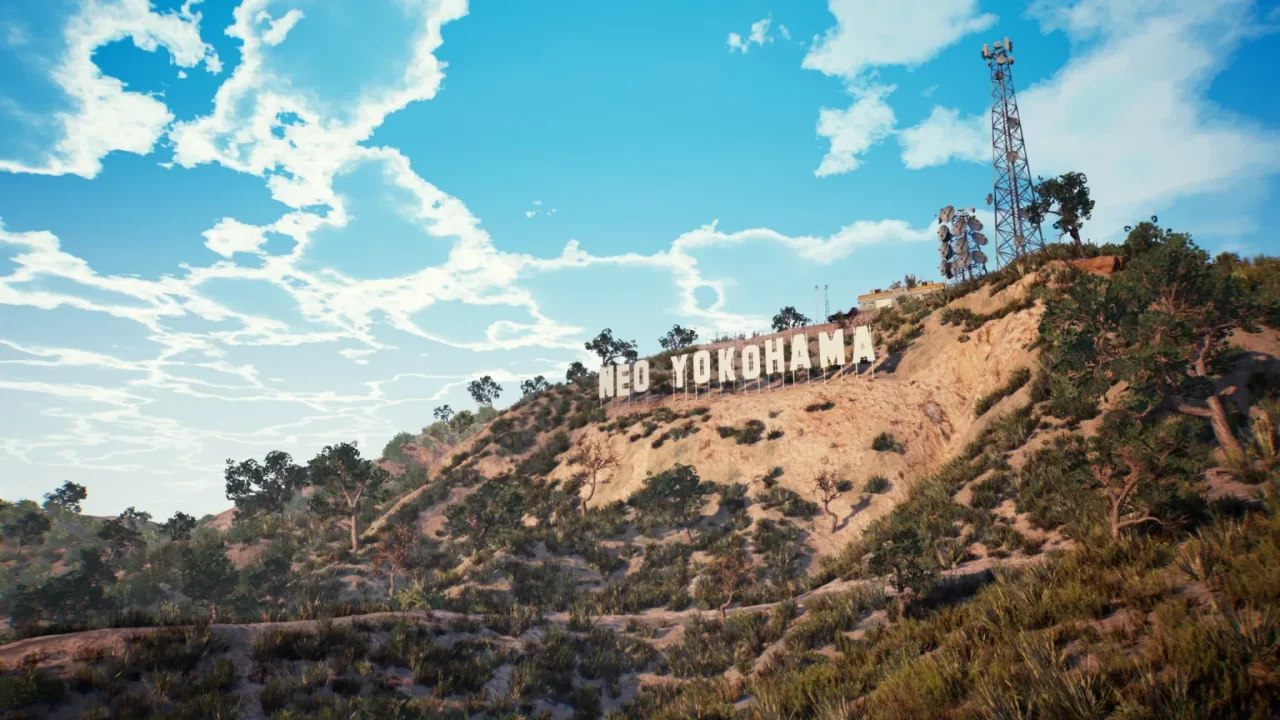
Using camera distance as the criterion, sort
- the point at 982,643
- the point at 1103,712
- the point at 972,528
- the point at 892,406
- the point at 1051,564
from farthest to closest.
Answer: the point at 892,406 → the point at 972,528 → the point at 1051,564 → the point at 982,643 → the point at 1103,712

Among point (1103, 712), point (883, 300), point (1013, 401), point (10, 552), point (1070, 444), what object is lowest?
point (10, 552)

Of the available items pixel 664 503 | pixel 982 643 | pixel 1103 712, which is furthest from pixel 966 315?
pixel 1103 712

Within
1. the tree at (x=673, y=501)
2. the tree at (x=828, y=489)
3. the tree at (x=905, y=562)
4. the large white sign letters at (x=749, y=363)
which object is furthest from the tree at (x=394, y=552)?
the tree at (x=905, y=562)

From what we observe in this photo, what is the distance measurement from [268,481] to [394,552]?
4540 cm

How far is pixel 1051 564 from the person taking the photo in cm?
1585

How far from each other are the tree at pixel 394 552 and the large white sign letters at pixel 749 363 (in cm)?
2723

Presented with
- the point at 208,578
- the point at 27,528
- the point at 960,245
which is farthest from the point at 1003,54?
the point at 27,528

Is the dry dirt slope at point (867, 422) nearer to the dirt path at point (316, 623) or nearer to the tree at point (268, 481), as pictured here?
the dirt path at point (316, 623)

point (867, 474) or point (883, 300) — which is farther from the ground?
point (883, 300)

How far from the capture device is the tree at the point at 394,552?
119 ft

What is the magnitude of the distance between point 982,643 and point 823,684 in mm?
4121

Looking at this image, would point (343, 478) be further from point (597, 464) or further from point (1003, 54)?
point (1003, 54)

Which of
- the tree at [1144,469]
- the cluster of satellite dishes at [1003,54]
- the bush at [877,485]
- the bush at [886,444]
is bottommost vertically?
the bush at [877,485]

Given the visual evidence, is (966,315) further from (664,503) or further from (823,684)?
(823,684)
